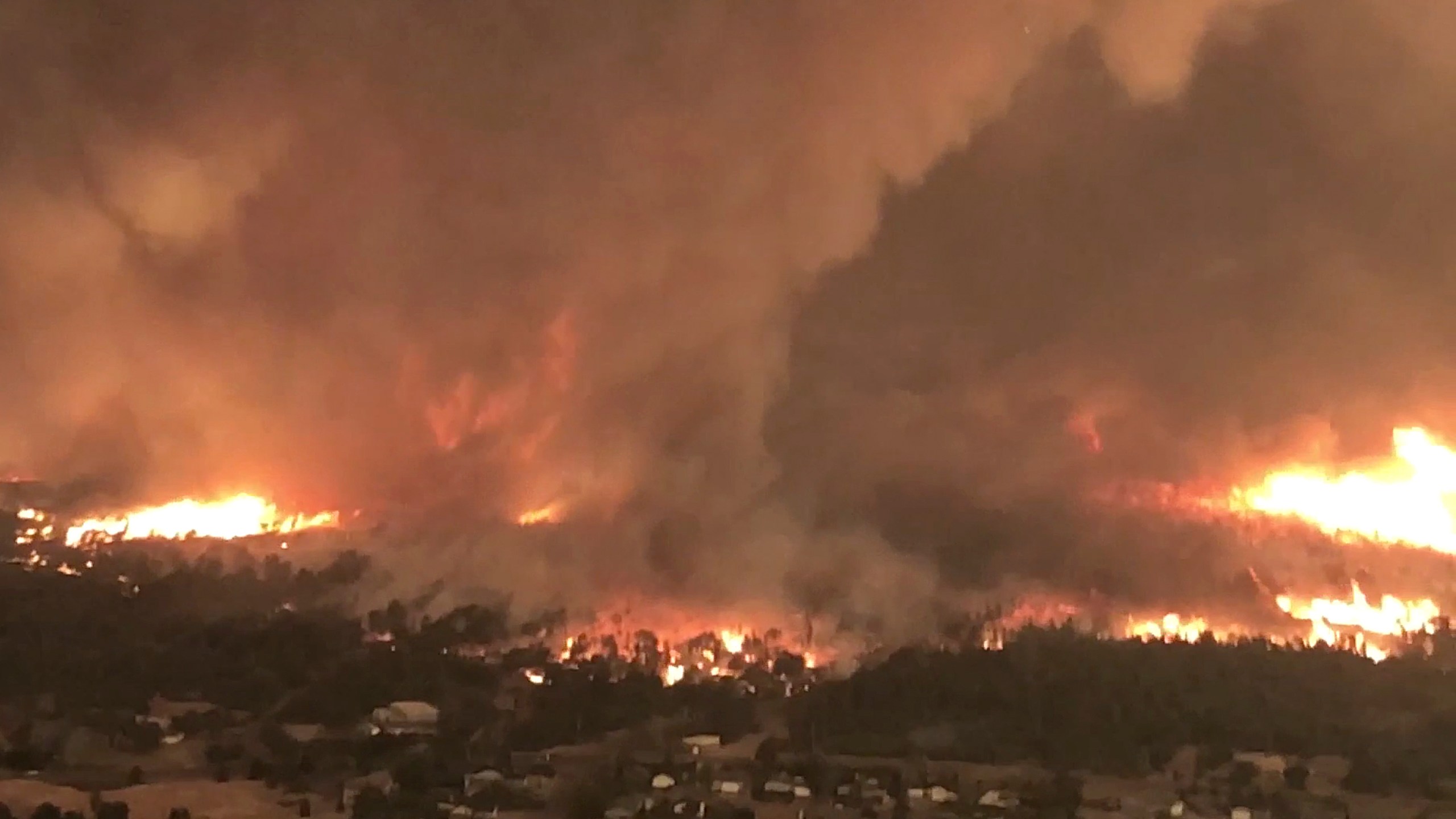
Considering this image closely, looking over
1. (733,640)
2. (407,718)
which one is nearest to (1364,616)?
(733,640)

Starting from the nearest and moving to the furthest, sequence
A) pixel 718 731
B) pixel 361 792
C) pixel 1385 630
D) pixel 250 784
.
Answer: pixel 361 792
pixel 250 784
pixel 718 731
pixel 1385 630

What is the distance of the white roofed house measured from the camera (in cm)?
4097

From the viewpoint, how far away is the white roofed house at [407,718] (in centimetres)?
4097

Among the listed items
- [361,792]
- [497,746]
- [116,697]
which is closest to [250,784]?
[361,792]

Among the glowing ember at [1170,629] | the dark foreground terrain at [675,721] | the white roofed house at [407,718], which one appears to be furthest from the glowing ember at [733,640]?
the glowing ember at [1170,629]

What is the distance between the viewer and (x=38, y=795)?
3347 cm

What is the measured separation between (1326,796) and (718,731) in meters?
17.2

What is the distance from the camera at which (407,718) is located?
4250cm

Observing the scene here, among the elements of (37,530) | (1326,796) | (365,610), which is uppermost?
(37,530)

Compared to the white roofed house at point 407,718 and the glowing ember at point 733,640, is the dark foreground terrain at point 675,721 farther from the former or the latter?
the glowing ember at point 733,640

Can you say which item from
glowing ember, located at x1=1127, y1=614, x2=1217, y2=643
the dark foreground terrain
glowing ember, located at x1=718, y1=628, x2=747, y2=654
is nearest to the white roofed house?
the dark foreground terrain

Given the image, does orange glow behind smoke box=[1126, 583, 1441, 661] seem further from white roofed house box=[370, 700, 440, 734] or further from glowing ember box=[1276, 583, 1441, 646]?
white roofed house box=[370, 700, 440, 734]

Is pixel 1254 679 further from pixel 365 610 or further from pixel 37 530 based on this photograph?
pixel 37 530

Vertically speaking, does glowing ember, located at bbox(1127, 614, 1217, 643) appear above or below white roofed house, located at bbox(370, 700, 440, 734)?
above
